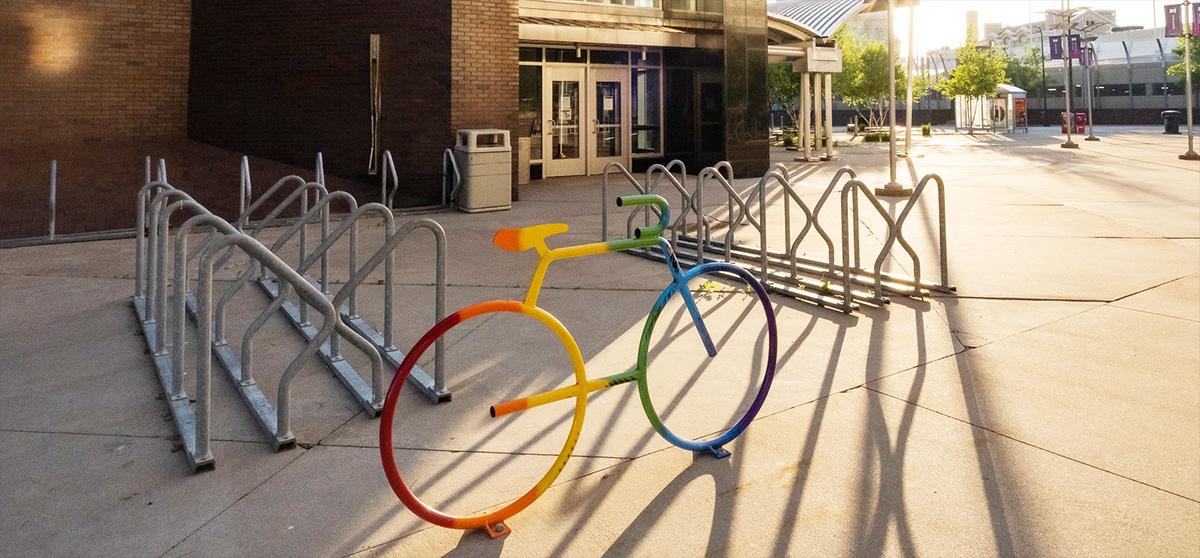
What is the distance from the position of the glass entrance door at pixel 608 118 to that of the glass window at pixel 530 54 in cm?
153

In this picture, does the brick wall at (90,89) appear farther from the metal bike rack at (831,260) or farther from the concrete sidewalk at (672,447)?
the metal bike rack at (831,260)

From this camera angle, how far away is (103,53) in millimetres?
14164

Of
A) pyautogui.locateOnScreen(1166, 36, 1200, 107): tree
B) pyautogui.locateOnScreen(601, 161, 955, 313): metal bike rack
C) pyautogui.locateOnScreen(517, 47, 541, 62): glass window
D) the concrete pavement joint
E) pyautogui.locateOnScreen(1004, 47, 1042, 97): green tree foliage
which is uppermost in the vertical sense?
pyautogui.locateOnScreen(1004, 47, 1042, 97): green tree foliage

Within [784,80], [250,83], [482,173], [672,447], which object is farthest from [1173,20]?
[672,447]

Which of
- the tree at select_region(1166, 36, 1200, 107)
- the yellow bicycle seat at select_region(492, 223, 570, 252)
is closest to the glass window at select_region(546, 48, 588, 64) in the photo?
the yellow bicycle seat at select_region(492, 223, 570, 252)

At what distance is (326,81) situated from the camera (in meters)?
14.2

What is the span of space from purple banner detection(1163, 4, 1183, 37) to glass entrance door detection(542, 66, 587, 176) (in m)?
23.9

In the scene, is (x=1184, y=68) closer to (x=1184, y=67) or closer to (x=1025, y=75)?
(x=1184, y=67)

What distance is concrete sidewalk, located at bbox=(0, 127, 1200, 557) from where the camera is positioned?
312cm

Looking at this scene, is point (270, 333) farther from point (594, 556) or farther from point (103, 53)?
point (103, 53)

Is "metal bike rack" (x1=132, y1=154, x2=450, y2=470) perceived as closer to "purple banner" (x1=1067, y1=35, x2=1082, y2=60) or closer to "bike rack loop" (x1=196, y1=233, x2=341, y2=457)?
"bike rack loop" (x1=196, y1=233, x2=341, y2=457)

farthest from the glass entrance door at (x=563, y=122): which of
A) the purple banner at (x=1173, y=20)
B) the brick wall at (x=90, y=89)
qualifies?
the purple banner at (x=1173, y=20)

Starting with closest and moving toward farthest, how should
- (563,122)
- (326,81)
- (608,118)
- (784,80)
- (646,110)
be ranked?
1. (326,81)
2. (563,122)
3. (608,118)
4. (646,110)
5. (784,80)

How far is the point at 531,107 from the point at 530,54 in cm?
121
